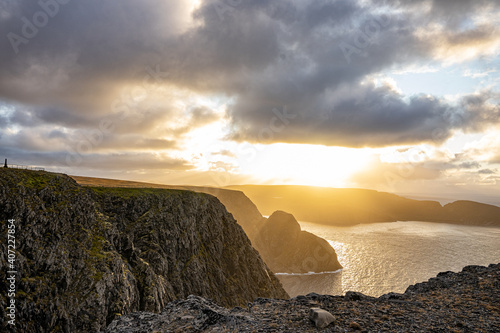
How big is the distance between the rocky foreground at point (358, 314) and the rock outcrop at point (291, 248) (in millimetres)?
119092

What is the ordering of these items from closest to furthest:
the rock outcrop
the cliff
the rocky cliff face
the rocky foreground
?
the rocky foreground
the rocky cliff face
the rock outcrop
the cliff

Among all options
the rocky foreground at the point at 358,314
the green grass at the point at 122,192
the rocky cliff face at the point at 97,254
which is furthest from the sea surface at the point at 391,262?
the rocky foreground at the point at 358,314

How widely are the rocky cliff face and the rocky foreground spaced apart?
17474 mm

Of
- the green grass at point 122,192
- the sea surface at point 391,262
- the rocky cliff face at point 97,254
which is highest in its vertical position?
the green grass at point 122,192

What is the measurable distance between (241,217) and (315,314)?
155 meters

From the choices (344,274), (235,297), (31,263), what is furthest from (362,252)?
(31,263)

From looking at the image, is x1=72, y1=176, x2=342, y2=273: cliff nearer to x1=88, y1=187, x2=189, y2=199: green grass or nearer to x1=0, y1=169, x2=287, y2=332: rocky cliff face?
x1=88, y1=187, x2=189, y2=199: green grass

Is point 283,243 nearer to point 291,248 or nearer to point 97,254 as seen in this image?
point 291,248

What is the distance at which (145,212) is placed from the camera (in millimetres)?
52750

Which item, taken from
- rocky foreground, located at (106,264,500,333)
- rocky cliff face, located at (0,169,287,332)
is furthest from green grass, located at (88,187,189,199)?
rocky foreground, located at (106,264,500,333)

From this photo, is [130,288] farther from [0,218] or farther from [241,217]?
[241,217]

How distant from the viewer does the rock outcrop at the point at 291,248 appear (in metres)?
129

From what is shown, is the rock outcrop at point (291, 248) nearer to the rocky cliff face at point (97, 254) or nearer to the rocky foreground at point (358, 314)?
the rocky cliff face at point (97, 254)

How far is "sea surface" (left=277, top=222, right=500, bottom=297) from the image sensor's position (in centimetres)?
10238
